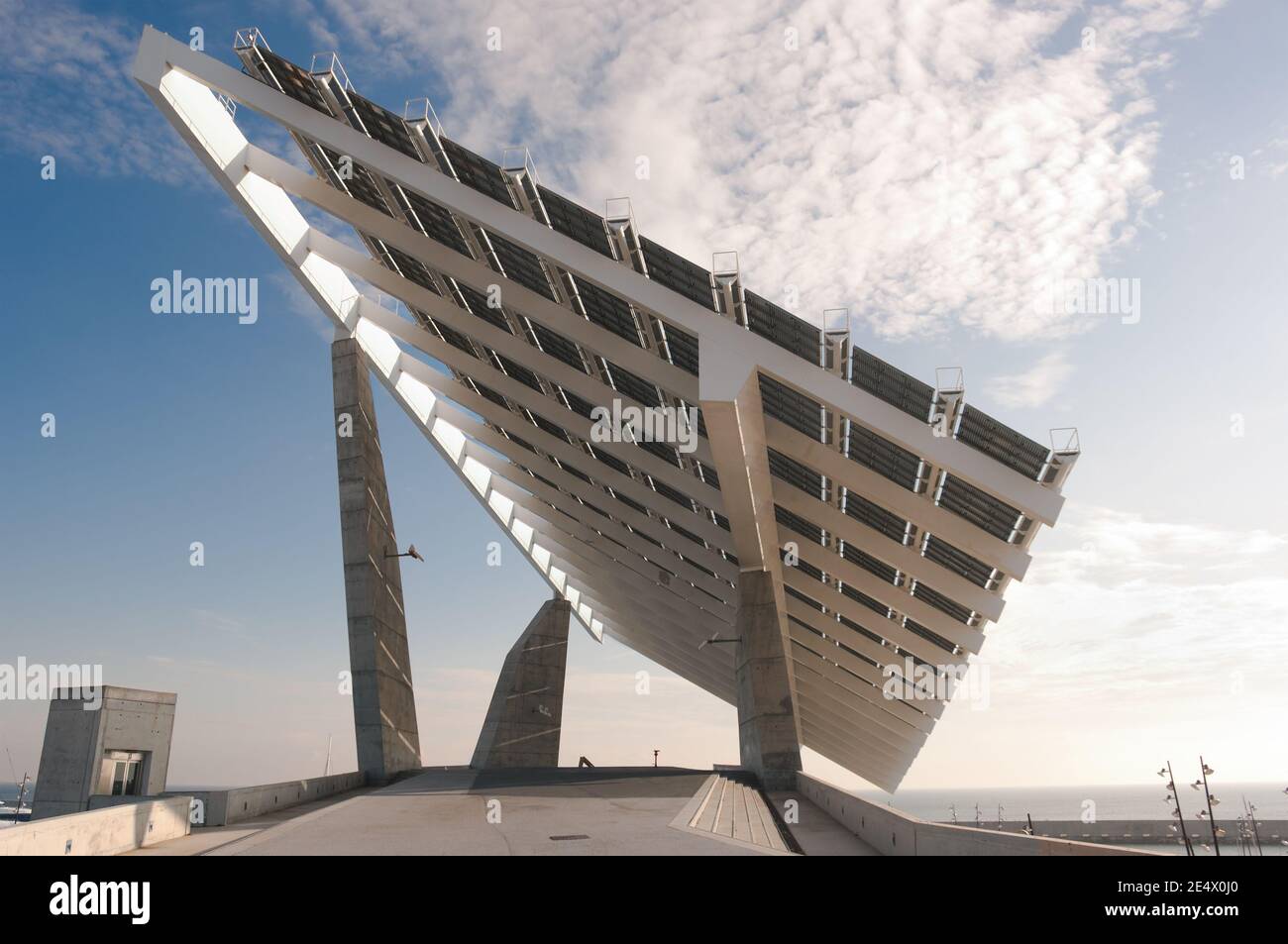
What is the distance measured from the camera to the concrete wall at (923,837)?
5.36m

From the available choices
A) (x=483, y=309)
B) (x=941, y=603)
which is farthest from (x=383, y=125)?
(x=941, y=603)

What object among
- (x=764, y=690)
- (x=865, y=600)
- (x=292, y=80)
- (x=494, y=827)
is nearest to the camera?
(x=494, y=827)

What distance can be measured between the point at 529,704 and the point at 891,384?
23.9 m

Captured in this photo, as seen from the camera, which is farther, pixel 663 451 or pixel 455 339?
pixel 455 339

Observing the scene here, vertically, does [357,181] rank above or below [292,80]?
below

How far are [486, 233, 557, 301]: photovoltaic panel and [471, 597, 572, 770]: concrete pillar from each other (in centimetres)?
2100

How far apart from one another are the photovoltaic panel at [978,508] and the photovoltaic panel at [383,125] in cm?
1138

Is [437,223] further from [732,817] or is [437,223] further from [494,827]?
[732,817]

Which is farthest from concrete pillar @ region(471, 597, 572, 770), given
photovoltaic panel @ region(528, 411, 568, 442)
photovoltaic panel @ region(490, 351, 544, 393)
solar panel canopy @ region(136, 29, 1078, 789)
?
photovoltaic panel @ region(490, 351, 544, 393)

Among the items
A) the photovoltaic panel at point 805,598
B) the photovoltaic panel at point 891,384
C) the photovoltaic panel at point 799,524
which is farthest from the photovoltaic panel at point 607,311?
the photovoltaic panel at point 805,598

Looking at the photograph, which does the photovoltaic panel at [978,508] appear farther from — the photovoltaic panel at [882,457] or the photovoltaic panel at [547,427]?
the photovoltaic panel at [547,427]

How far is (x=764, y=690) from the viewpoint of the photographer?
812 inches
